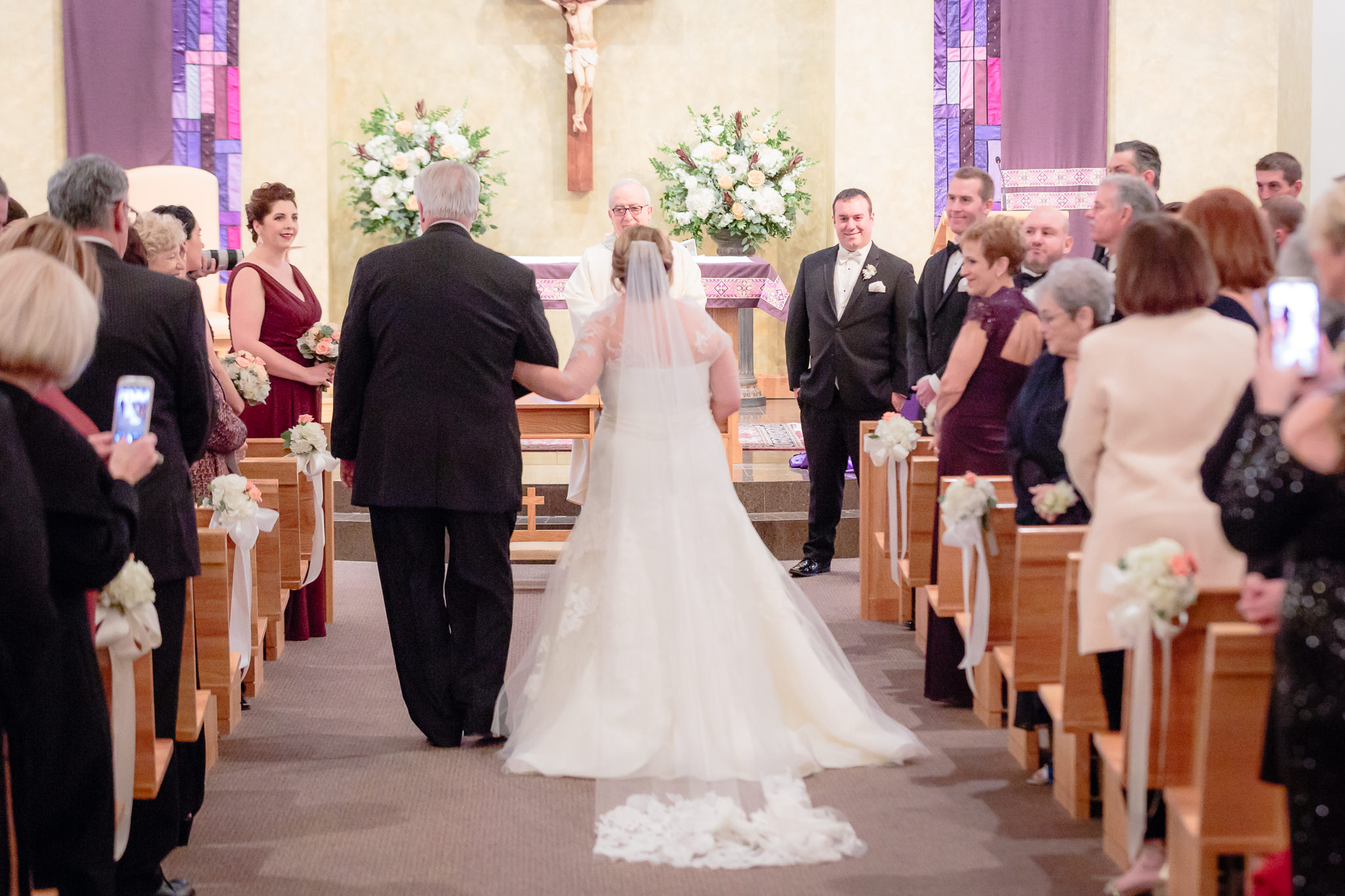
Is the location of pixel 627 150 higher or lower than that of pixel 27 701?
higher

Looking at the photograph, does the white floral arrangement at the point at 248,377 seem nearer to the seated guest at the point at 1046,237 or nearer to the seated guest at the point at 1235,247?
the seated guest at the point at 1046,237

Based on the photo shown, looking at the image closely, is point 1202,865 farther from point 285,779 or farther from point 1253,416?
point 285,779

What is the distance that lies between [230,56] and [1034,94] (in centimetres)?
590

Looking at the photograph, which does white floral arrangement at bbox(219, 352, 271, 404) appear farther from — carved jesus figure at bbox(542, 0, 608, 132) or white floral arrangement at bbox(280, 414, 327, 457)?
carved jesus figure at bbox(542, 0, 608, 132)

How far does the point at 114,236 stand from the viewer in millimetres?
3275

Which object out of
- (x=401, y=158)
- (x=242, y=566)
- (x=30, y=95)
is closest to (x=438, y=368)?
(x=242, y=566)

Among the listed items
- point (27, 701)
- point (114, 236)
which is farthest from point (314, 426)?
point (27, 701)

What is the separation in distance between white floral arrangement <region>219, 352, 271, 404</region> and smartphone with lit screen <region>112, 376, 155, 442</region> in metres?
2.12

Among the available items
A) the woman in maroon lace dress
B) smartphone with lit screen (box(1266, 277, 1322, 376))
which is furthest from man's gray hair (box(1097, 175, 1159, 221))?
smartphone with lit screen (box(1266, 277, 1322, 376))

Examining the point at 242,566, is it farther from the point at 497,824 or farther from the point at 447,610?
the point at 497,824

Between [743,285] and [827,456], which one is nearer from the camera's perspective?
[827,456]

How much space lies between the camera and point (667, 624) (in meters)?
4.00

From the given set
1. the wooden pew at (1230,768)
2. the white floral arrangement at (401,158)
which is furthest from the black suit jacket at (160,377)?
the white floral arrangement at (401,158)

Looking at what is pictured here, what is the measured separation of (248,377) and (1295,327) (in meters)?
3.63
